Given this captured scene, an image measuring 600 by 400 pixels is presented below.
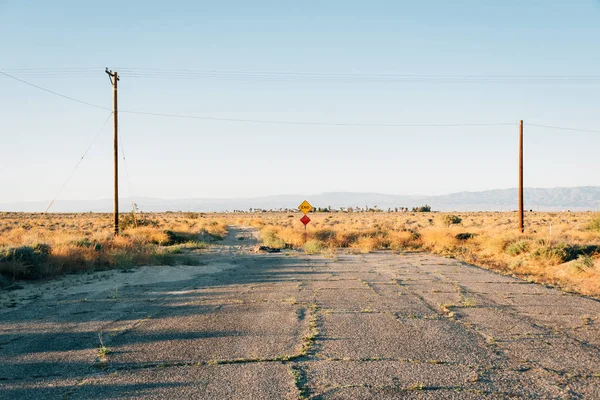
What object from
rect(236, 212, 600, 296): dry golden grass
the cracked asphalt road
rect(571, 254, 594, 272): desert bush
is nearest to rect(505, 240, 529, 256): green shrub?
rect(236, 212, 600, 296): dry golden grass

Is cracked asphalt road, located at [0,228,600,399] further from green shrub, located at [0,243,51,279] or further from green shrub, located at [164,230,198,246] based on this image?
green shrub, located at [164,230,198,246]

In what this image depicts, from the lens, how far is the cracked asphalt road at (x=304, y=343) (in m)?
5.79

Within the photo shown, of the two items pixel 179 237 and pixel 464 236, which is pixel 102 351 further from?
pixel 179 237

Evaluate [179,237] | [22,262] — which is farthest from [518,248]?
[179,237]

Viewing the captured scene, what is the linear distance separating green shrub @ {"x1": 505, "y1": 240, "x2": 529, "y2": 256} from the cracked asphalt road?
878cm

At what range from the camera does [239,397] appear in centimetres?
546

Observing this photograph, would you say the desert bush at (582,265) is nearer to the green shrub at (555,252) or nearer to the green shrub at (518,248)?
the green shrub at (555,252)

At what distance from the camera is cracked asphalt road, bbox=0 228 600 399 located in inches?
228

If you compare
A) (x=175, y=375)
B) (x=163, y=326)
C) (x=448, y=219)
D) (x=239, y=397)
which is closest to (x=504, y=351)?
(x=239, y=397)

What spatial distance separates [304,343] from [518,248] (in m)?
17.0

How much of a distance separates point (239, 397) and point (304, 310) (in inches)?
197

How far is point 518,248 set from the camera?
21906 mm

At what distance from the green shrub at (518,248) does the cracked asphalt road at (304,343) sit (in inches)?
346

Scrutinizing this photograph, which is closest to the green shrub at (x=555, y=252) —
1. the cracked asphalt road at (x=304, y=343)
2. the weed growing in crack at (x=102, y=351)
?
the cracked asphalt road at (x=304, y=343)
